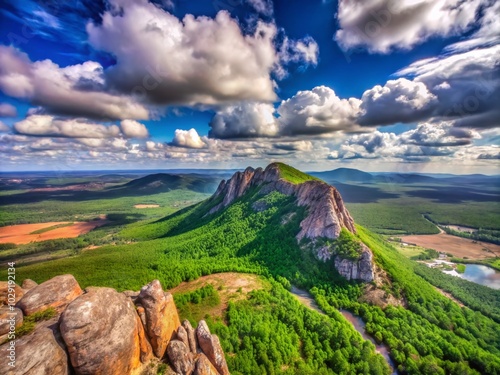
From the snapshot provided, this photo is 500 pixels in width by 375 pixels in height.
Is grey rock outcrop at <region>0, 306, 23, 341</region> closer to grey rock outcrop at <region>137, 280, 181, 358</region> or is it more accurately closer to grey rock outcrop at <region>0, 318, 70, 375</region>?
grey rock outcrop at <region>0, 318, 70, 375</region>

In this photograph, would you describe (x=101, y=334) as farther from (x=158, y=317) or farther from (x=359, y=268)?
(x=359, y=268)

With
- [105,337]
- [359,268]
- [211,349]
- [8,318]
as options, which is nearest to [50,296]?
[8,318]

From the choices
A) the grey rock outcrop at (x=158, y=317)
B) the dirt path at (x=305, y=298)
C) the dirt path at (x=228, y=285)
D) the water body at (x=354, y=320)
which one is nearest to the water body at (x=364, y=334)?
the water body at (x=354, y=320)

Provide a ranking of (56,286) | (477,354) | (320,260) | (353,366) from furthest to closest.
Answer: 1. (320,260)
2. (477,354)
3. (353,366)
4. (56,286)

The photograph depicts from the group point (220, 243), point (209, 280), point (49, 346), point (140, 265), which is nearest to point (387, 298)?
point (209, 280)

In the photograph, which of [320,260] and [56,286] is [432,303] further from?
[56,286]

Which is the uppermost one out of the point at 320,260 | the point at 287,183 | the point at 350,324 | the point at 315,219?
the point at 287,183

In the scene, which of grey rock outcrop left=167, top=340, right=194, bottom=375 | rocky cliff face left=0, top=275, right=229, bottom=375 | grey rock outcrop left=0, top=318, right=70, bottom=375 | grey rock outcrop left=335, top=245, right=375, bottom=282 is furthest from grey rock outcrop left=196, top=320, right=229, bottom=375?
grey rock outcrop left=335, top=245, right=375, bottom=282

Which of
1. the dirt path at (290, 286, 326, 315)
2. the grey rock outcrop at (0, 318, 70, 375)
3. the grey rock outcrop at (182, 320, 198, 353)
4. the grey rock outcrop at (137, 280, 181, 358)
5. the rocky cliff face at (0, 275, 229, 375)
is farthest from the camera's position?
the dirt path at (290, 286, 326, 315)
